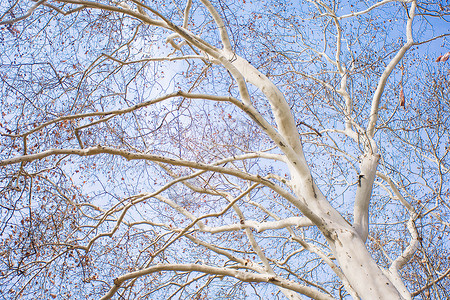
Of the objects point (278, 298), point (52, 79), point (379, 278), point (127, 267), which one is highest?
point (52, 79)

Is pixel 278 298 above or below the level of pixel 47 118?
below

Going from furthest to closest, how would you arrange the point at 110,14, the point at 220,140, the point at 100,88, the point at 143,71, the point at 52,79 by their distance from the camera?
the point at 220,140 → the point at 143,71 → the point at 100,88 → the point at 110,14 → the point at 52,79

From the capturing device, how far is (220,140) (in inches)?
251

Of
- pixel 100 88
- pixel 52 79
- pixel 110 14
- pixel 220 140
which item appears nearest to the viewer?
pixel 52 79

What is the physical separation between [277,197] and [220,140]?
184cm

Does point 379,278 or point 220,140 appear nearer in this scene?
point 379,278

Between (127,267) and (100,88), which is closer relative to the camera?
(100,88)

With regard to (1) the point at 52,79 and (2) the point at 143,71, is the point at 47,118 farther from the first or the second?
(2) the point at 143,71

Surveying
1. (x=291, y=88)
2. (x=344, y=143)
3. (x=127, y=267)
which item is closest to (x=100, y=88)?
(x=127, y=267)

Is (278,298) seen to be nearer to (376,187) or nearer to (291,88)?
(376,187)

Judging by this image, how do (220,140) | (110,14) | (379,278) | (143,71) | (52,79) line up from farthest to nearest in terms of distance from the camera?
(220,140) < (143,71) < (110,14) < (52,79) < (379,278)

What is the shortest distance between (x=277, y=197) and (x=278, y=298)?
1892mm

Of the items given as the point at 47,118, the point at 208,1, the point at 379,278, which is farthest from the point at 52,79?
the point at 379,278

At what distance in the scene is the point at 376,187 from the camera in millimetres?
7711
